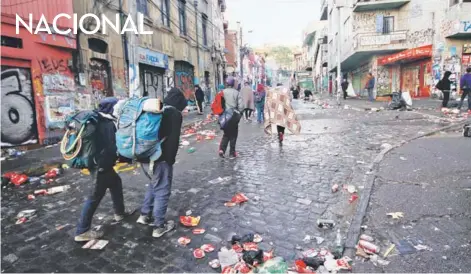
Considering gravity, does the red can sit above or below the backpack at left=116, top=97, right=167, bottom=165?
below

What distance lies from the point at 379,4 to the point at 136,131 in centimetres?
2868

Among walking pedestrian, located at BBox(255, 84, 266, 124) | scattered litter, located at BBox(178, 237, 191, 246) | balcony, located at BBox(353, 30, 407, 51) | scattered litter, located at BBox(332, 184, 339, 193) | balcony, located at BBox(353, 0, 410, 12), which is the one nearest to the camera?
scattered litter, located at BBox(178, 237, 191, 246)

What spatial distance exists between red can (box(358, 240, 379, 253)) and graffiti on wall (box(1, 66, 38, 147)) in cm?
897

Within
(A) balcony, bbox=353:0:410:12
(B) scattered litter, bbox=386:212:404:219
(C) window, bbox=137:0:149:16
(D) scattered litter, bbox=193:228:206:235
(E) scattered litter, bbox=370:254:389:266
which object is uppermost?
(A) balcony, bbox=353:0:410:12

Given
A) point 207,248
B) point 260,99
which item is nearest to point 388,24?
point 260,99

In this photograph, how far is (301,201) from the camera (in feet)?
14.3

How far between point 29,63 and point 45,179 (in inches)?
182

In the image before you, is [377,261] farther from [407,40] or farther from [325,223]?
[407,40]

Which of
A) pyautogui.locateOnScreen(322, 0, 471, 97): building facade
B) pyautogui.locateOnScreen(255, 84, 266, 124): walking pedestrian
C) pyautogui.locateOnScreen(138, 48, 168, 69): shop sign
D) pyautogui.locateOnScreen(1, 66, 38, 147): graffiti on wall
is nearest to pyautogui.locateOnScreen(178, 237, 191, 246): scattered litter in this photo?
pyautogui.locateOnScreen(1, 66, 38, 147): graffiti on wall

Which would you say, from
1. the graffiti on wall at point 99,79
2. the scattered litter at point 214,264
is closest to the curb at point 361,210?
the scattered litter at point 214,264

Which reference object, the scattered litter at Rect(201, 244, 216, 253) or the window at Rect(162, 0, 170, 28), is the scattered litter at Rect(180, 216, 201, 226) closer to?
the scattered litter at Rect(201, 244, 216, 253)

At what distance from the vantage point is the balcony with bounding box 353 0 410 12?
26094mm

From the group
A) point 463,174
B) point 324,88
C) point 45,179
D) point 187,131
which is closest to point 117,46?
point 187,131

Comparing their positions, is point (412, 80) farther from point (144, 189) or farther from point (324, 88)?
point (324, 88)
